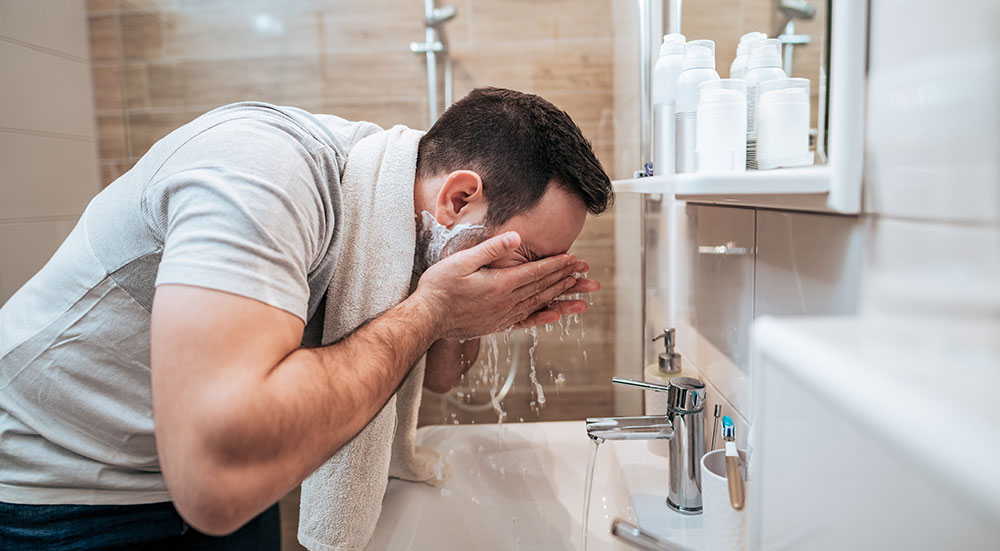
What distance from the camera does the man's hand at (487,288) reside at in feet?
2.59

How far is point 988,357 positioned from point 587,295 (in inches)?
47.0

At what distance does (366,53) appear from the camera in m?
1.53

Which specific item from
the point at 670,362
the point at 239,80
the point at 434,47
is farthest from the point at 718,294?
the point at 239,80

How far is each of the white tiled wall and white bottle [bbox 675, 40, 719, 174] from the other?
1462 millimetres

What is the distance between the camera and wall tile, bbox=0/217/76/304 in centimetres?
143

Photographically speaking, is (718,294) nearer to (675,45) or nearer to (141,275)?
(675,45)

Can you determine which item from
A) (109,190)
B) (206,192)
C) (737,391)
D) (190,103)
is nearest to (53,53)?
(190,103)

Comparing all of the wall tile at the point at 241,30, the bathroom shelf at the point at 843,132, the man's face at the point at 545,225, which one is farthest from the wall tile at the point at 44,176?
the bathroom shelf at the point at 843,132

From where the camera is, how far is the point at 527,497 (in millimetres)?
965

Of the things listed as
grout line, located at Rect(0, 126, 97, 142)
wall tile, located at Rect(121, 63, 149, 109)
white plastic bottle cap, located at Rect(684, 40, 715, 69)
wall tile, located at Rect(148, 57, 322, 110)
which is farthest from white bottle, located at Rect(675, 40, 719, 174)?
grout line, located at Rect(0, 126, 97, 142)

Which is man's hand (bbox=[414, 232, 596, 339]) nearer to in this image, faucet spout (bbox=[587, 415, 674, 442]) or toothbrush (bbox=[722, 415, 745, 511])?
faucet spout (bbox=[587, 415, 674, 442])

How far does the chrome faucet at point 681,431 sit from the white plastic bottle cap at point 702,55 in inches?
14.4

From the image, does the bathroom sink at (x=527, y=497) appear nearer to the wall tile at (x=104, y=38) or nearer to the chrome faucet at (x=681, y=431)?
the chrome faucet at (x=681, y=431)

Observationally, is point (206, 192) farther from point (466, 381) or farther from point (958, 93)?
point (466, 381)
